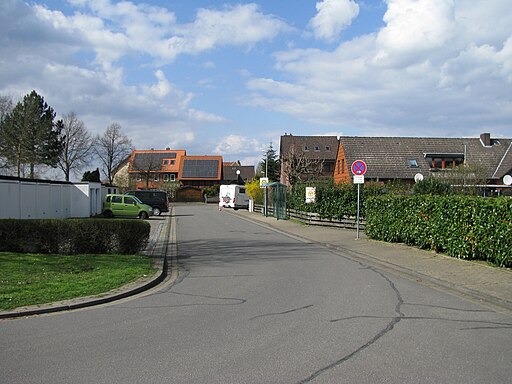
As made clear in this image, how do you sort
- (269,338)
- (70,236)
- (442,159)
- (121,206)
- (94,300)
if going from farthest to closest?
(442,159)
(121,206)
(70,236)
(94,300)
(269,338)

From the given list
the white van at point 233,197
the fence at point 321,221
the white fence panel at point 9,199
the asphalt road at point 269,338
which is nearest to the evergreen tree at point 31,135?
the white van at point 233,197

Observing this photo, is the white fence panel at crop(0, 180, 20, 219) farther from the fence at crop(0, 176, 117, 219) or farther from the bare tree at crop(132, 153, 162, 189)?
the bare tree at crop(132, 153, 162, 189)

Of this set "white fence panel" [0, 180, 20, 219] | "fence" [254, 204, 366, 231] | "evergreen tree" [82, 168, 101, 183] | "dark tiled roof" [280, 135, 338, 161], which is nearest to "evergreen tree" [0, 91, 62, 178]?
"evergreen tree" [82, 168, 101, 183]

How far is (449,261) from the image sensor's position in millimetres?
13703

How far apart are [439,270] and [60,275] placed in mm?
8247

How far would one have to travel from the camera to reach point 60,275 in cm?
1054

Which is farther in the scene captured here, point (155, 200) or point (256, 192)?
point (256, 192)

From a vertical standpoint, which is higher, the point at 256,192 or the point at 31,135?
the point at 31,135

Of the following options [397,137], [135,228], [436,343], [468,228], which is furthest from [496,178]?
[436,343]

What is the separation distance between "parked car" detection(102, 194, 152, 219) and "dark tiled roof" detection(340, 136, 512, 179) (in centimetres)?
2435

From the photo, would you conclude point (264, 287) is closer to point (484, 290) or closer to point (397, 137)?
point (484, 290)

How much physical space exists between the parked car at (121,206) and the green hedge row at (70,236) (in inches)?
933

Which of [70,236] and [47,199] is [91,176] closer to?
[47,199]

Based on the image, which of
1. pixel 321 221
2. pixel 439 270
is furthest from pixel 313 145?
pixel 439 270
